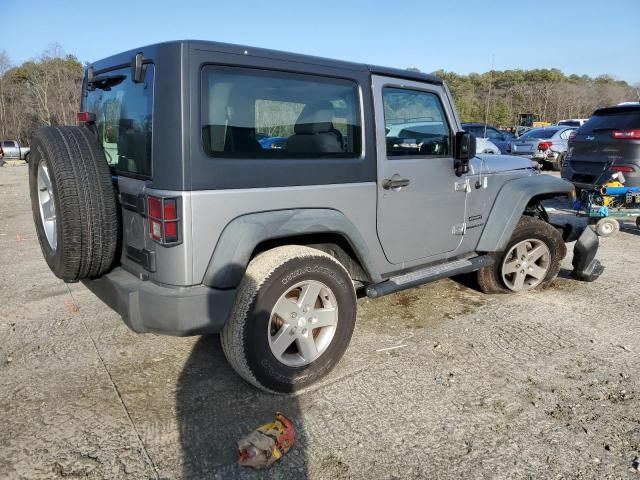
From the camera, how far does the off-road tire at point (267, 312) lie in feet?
8.86

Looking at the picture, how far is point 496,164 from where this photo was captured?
4301 mm

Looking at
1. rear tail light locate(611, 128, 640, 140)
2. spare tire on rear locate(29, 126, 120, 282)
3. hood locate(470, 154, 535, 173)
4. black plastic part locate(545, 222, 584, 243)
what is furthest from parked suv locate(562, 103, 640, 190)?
spare tire on rear locate(29, 126, 120, 282)

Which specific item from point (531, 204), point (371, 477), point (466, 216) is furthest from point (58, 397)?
point (531, 204)

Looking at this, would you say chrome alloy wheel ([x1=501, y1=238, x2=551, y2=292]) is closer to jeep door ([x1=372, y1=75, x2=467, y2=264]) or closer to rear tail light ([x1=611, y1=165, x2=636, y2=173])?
jeep door ([x1=372, y1=75, x2=467, y2=264])

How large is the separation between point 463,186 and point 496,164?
59 centimetres

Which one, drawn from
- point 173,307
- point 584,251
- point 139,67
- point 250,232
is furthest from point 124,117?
point 584,251

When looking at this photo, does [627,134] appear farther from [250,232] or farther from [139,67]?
[139,67]

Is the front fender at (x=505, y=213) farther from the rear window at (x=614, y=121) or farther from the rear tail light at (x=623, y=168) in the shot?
the rear window at (x=614, y=121)

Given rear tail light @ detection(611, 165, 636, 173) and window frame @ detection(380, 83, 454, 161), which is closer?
window frame @ detection(380, 83, 454, 161)

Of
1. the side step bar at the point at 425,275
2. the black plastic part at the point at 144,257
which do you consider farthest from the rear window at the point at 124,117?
the side step bar at the point at 425,275

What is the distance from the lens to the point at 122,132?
2.99m

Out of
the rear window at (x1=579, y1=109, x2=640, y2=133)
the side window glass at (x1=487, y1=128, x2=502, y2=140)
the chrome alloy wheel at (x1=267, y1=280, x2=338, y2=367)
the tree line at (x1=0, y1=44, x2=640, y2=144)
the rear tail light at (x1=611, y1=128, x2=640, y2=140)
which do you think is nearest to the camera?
the chrome alloy wheel at (x1=267, y1=280, x2=338, y2=367)

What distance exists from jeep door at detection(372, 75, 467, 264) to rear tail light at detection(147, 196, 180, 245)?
4.82 ft

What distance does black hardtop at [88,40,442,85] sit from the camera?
98.9 inches
